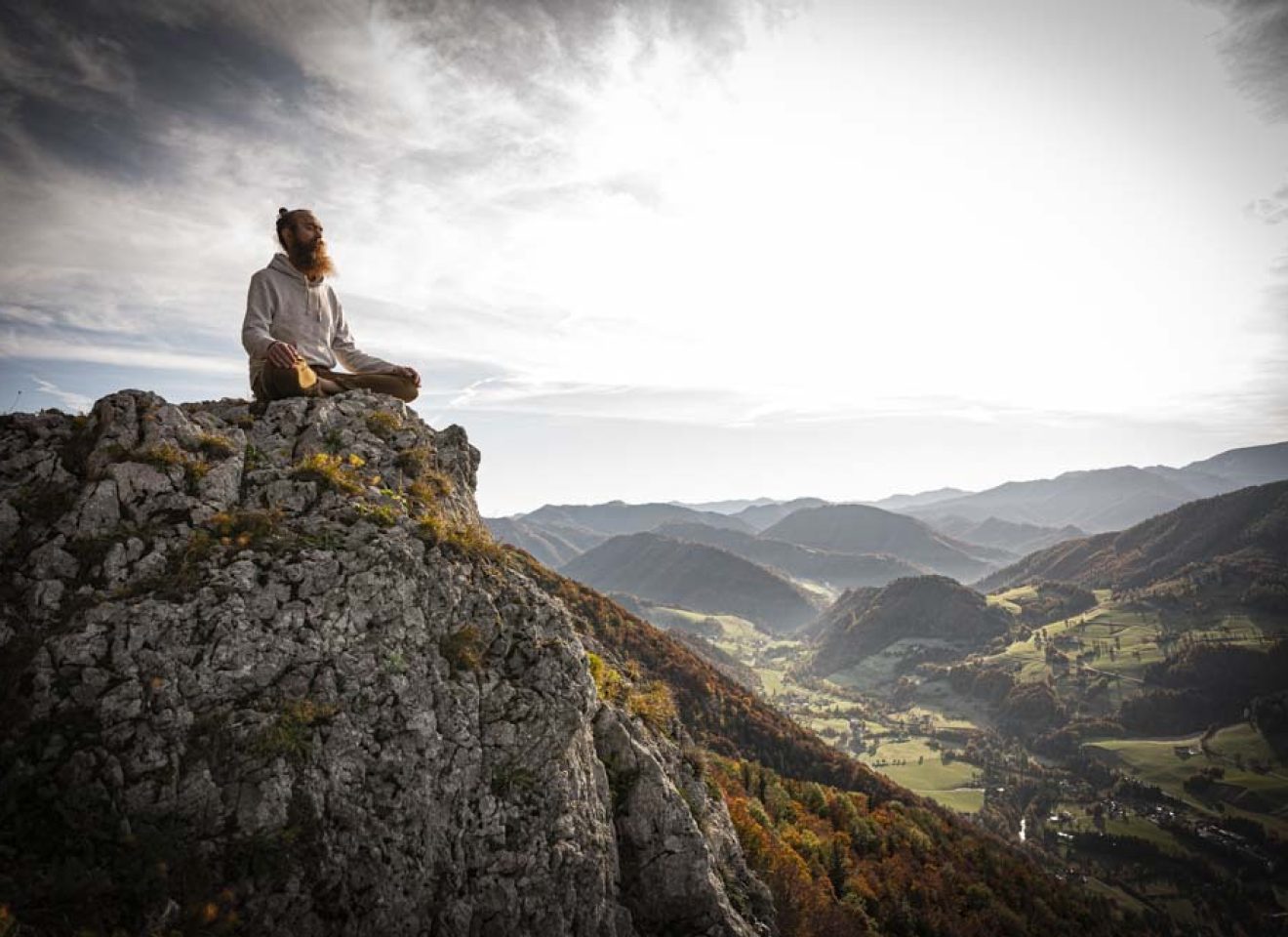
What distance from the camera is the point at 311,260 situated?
12102 mm

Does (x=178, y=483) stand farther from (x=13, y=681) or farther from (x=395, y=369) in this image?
(x=395, y=369)

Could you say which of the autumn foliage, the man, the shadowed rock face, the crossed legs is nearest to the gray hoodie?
the man

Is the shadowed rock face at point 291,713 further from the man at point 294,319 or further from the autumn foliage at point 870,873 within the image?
the autumn foliage at point 870,873

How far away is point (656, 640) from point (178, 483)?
8053 cm

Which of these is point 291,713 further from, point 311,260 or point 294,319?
point 311,260


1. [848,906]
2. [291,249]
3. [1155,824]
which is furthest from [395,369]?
[1155,824]

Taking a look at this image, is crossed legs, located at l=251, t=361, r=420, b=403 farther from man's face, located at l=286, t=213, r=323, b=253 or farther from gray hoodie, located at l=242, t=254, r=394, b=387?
man's face, located at l=286, t=213, r=323, b=253

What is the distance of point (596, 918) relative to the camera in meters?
9.56

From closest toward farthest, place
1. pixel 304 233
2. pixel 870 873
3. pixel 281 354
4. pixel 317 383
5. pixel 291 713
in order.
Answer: pixel 291 713, pixel 281 354, pixel 304 233, pixel 317 383, pixel 870 873

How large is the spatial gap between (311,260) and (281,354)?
242 cm

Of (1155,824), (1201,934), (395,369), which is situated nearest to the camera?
(395,369)

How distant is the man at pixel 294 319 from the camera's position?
11.3m

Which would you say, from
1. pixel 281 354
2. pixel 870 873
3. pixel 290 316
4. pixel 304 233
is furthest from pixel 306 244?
pixel 870 873

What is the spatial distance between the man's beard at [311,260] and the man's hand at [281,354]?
1.98 meters
